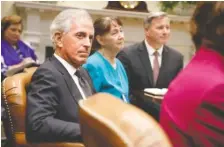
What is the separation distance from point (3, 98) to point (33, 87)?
135mm

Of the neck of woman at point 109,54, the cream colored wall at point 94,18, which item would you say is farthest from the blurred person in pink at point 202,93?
the cream colored wall at point 94,18

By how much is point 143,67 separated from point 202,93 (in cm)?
208

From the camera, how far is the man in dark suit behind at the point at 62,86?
1.66 m

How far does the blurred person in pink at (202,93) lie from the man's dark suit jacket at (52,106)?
55cm

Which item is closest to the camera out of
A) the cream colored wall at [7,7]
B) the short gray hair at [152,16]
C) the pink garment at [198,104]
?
the pink garment at [198,104]

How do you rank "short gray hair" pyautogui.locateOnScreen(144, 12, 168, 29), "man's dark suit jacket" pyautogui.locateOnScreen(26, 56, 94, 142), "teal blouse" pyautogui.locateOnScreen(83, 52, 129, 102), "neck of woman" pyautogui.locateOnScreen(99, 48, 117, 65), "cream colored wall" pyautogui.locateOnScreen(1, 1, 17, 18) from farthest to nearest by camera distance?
"cream colored wall" pyautogui.locateOnScreen(1, 1, 17, 18)
"short gray hair" pyautogui.locateOnScreen(144, 12, 168, 29)
"neck of woman" pyautogui.locateOnScreen(99, 48, 117, 65)
"teal blouse" pyautogui.locateOnScreen(83, 52, 129, 102)
"man's dark suit jacket" pyautogui.locateOnScreen(26, 56, 94, 142)

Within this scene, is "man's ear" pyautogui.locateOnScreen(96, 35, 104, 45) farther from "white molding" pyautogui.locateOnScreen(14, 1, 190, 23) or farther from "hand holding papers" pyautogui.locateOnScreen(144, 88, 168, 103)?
"white molding" pyautogui.locateOnScreen(14, 1, 190, 23)

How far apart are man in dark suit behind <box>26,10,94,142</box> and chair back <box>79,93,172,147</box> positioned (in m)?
0.96

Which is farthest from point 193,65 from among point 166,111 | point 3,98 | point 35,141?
point 3,98

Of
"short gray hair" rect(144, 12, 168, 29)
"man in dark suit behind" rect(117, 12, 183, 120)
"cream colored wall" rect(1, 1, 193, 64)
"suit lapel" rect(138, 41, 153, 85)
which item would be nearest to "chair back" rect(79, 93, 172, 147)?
"man in dark suit behind" rect(117, 12, 183, 120)

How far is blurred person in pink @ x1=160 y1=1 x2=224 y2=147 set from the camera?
1065mm

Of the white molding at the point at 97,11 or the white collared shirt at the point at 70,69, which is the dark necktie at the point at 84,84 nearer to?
the white collared shirt at the point at 70,69

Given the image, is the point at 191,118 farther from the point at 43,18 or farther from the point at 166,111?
the point at 43,18

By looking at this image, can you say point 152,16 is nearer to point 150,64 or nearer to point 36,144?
point 150,64
